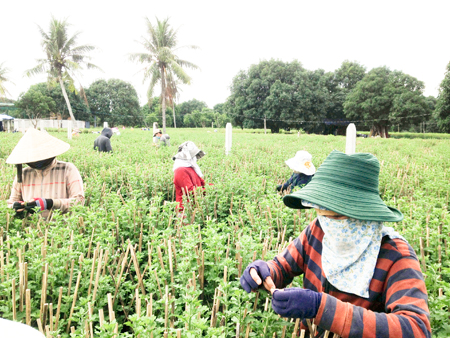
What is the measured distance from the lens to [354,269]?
1.41m

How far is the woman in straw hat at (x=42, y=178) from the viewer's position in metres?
3.06

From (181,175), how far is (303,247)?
281 centimetres

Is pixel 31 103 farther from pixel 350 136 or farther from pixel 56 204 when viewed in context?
pixel 56 204

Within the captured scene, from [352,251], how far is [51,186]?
3189mm

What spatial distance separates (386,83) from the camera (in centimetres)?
3803

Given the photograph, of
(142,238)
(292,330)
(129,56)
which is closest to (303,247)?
(292,330)

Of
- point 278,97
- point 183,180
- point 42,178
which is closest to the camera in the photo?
point 42,178

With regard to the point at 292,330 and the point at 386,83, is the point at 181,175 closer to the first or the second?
the point at 292,330

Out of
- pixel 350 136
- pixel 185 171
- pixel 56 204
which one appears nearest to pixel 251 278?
pixel 56 204

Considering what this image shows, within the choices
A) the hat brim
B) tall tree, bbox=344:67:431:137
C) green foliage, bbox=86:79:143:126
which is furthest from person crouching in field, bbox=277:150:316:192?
green foliage, bbox=86:79:143:126

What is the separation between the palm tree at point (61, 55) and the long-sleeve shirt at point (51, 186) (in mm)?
23470

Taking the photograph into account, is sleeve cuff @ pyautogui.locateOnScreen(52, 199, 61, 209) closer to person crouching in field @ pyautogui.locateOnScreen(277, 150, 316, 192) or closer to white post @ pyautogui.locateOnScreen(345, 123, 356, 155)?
person crouching in field @ pyautogui.locateOnScreen(277, 150, 316, 192)

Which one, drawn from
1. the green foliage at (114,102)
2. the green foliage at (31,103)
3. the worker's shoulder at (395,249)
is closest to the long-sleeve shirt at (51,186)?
the worker's shoulder at (395,249)

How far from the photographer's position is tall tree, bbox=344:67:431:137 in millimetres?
34844
